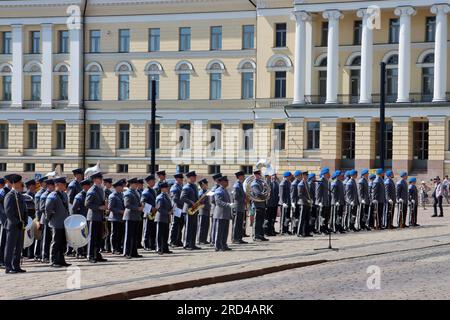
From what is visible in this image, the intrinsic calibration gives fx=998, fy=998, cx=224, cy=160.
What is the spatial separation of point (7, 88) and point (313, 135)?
2138 cm

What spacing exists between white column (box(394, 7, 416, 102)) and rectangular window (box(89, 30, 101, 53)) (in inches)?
772

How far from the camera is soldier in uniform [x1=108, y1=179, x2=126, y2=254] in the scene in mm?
22266

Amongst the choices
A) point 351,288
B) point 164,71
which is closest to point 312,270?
point 351,288

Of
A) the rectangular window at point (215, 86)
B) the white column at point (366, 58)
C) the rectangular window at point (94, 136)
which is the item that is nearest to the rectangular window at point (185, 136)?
the rectangular window at point (215, 86)

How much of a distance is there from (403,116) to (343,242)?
33.2 m

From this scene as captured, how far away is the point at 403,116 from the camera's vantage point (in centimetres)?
5791

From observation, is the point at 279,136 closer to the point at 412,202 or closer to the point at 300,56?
the point at 300,56

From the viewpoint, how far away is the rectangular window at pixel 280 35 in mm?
61759

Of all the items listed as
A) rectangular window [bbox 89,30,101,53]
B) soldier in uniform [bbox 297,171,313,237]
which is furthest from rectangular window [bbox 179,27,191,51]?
soldier in uniform [bbox 297,171,313,237]

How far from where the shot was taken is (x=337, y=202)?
99.3 ft

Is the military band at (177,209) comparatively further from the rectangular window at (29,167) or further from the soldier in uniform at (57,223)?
the rectangular window at (29,167)

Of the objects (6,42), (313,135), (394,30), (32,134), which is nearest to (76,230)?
(313,135)
